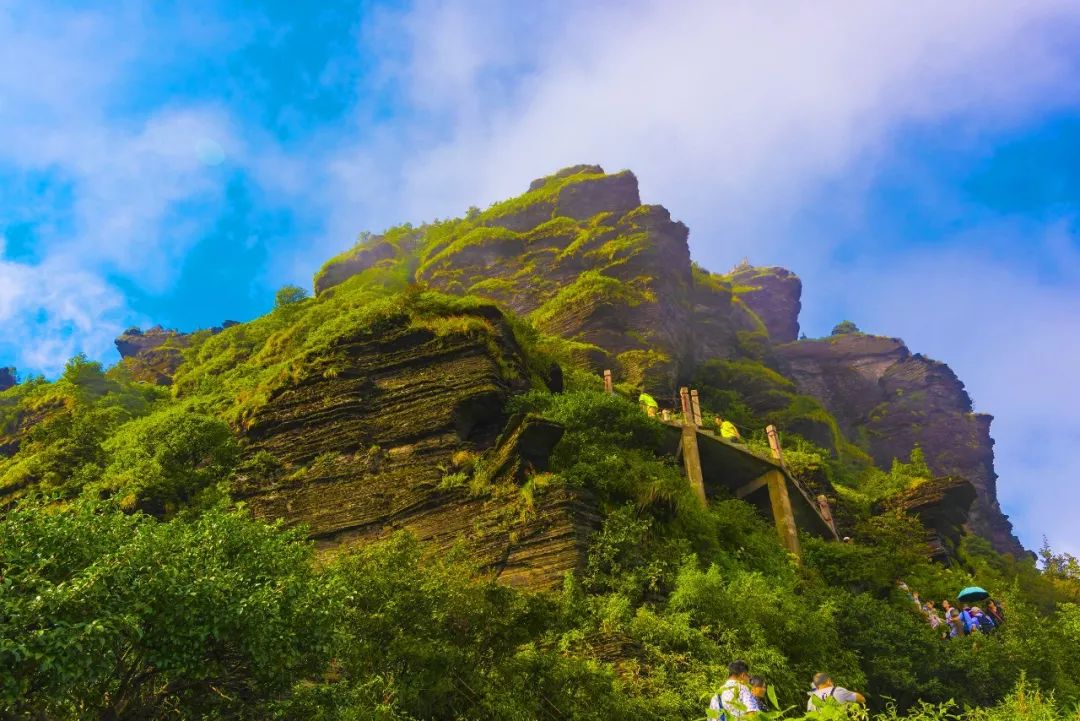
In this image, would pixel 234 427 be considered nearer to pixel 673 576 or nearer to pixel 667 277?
pixel 673 576

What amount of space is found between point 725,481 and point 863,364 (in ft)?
193

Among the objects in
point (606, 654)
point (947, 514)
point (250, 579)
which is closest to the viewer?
point (250, 579)

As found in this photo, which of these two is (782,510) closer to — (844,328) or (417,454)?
(417,454)

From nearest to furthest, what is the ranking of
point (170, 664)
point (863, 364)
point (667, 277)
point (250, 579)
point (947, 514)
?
point (170, 664) → point (250, 579) → point (947, 514) → point (667, 277) → point (863, 364)

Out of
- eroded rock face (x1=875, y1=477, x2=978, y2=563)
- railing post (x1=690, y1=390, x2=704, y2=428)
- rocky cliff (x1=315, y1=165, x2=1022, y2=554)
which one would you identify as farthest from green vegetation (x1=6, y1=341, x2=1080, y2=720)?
rocky cliff (x1=315, y1=165, x2=1022, y2=554)

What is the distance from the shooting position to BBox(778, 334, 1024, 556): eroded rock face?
66.8 meters

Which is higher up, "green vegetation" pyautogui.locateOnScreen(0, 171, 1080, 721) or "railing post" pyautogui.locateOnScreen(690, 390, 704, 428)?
"railing post" pyautogui.locateOnScreen(690, 390, 704, 428)

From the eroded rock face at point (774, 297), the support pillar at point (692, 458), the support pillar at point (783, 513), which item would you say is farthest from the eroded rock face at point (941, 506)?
the eroded rock face at point (774, 297)

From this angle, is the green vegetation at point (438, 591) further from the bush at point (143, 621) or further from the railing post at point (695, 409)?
the railing post at point (695, 409)

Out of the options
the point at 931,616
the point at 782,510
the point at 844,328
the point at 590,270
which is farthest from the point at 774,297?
the point at 931,616

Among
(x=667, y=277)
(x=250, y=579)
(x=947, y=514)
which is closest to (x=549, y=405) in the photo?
(x=250, y=579)

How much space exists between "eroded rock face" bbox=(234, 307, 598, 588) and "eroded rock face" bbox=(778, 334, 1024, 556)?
167ft

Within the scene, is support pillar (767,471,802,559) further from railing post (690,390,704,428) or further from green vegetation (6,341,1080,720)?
railing post (690,390,704,428)

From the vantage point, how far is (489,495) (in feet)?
54.6
